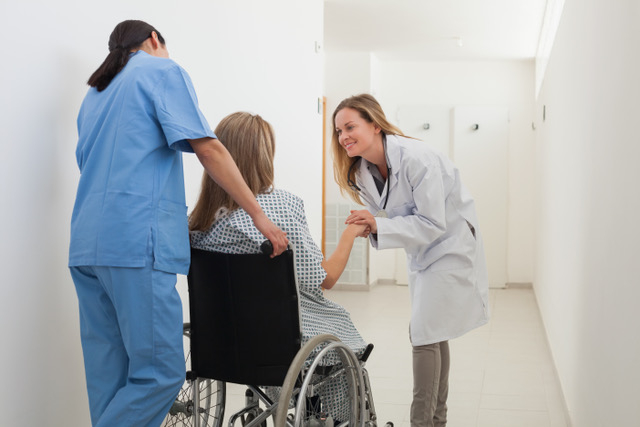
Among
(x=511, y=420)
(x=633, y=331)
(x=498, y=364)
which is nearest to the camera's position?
(x=633, y=331)

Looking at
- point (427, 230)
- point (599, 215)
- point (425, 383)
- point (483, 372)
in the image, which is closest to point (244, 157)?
point (427, 230)

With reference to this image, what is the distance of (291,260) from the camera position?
1626 mm

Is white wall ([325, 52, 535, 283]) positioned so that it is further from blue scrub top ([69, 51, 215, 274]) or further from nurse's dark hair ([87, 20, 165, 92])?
blue scrub top ([69, 51, 215, 274])

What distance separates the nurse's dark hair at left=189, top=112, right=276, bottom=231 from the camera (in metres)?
1.76

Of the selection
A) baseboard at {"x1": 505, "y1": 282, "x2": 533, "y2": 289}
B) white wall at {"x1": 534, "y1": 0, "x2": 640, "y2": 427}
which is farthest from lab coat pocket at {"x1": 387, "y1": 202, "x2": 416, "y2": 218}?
baseboard at {"x1": 505, "y1": 282, "x2": 533, "y2": 289}

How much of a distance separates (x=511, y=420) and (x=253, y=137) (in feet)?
6.30

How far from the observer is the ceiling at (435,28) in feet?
17.3

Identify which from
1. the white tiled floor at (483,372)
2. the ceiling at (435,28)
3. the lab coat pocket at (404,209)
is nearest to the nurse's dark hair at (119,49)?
the lab coat pocket at (404,209)

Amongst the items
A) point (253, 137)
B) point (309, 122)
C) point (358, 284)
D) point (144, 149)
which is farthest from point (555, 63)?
point (358, 284)

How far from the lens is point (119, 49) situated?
176cm

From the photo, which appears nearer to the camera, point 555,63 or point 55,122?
point 55,122

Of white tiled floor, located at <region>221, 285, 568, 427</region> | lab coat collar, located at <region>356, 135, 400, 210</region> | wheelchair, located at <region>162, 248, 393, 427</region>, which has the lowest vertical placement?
white tiled floor, located at <region>221, 285, 568, 427</region>

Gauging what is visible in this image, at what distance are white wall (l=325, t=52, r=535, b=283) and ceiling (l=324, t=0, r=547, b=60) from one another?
0.19 metres

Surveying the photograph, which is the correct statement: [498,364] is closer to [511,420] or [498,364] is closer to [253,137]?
[511,420]
